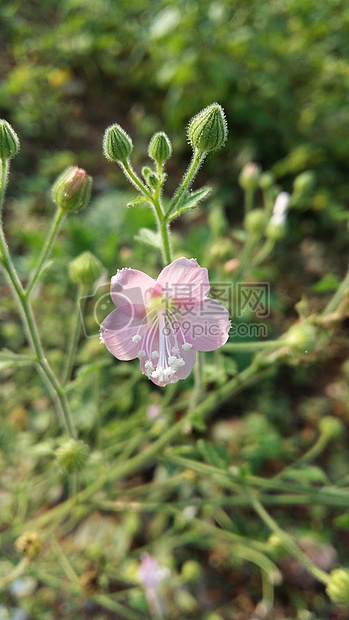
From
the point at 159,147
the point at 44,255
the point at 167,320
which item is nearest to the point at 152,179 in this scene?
the point at 159,147

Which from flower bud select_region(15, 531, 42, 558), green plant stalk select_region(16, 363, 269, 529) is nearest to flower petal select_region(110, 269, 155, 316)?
green plant stalk select_region(16, 363, 269, 529)

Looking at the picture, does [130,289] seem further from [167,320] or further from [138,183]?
[138,183]

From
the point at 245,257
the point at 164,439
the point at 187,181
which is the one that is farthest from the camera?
the point at 245,257

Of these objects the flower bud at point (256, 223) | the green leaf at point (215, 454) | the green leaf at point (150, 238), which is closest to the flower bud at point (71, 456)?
the green leaf at point (215, 454)

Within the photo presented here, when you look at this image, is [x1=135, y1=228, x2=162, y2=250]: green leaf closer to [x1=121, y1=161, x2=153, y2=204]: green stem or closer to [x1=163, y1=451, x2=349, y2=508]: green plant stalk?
[x1=121, y1=161, x2=153, y2=204]: green stem

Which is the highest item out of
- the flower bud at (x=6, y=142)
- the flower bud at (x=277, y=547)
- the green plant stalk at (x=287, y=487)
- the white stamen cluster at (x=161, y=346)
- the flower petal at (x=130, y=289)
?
the flower bud at (x=6, y=142)

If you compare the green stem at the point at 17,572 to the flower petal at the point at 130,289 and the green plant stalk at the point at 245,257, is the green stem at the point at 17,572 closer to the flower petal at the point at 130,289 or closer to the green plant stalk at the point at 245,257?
the flower petal at the point at 130,289

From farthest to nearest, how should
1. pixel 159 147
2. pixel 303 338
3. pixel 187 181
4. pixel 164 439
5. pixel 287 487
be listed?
pixel 164 439 < pixel 287 487 < pixel 303 338 < pixel 159 147 < pixel 187 181
